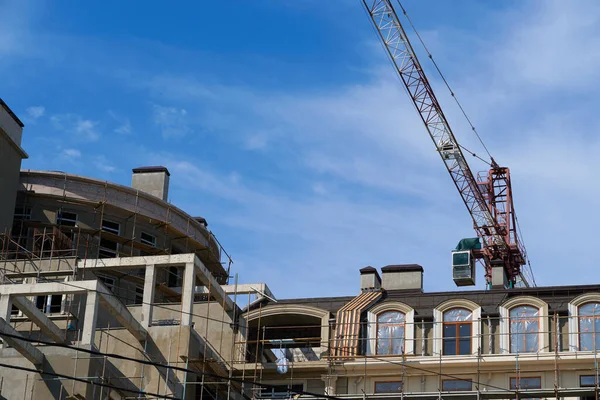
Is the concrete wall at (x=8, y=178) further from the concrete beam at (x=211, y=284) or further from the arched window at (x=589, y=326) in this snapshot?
the arched window at (x=589, y=326)

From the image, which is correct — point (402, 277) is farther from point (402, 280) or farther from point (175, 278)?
point (175, 278)

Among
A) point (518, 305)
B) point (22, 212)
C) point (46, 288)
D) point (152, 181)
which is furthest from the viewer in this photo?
point (152, 181)

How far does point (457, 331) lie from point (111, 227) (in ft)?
70.0

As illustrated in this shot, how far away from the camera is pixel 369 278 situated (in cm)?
5531

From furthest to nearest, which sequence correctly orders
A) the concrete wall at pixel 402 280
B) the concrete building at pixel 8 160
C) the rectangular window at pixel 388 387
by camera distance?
the concrete building at pixel 8 160 → the concrete wall at pixel 402 280 → the rectangular window at pixel 388 387

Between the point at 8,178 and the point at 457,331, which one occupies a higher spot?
the point at 8,178

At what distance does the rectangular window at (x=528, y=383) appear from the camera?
46.3 meters

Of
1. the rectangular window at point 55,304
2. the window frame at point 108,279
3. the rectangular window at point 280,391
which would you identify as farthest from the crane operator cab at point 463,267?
the rectangular window at point 55,304

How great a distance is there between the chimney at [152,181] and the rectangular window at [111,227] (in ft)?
13.3

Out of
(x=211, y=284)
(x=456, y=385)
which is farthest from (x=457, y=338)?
(x=211, y=284)

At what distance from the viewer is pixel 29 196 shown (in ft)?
196

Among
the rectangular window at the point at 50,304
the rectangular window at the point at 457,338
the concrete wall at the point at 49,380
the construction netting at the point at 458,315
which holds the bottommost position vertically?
the concrete wall at the point at 49,380

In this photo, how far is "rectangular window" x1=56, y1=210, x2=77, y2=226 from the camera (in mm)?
59656

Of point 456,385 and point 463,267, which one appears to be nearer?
point 456,385
